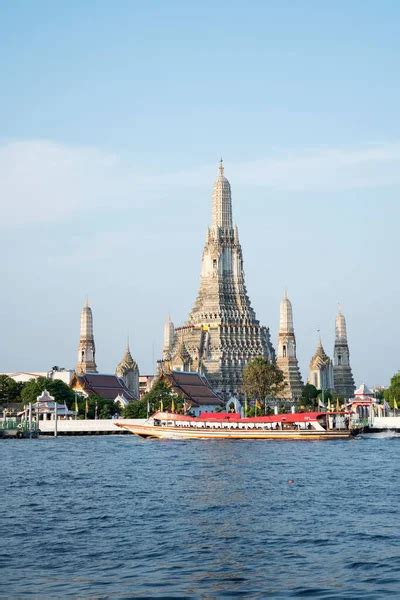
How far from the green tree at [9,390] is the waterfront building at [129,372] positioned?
113 ft

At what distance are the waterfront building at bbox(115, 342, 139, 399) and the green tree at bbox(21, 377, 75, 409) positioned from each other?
36903mm

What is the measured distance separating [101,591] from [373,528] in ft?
45.3

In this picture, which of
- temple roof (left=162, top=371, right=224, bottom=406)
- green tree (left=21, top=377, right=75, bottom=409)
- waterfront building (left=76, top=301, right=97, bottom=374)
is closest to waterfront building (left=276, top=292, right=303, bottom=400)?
temple roof (left=162, top=371, right=224, bottom=406)

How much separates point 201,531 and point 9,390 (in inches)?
4750

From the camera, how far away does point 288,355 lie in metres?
192

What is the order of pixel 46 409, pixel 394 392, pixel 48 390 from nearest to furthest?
pixel 46 409, pixel 48 390, pixel 394 392

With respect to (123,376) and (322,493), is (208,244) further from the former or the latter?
(322,493)

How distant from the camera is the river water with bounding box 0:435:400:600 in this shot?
96.8ft

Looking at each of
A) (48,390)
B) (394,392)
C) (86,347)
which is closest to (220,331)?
(86,347)

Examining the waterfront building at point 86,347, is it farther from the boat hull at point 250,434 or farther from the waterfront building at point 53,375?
the boat hull at point 250,434

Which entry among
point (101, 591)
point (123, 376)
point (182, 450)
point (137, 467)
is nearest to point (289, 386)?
point (123, 376)

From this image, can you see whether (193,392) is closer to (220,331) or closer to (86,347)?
(220,331)

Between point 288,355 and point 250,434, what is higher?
point 288,355

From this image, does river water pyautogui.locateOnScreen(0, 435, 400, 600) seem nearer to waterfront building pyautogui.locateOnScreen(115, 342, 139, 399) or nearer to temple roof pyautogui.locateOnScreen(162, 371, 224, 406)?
temple roof pyautogui.locateOnScreen(162, 371, 224, 406)
